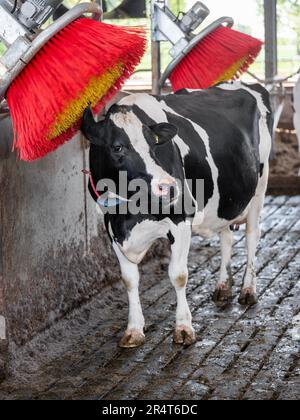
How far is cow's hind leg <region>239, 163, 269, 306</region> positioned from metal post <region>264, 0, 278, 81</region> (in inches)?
162

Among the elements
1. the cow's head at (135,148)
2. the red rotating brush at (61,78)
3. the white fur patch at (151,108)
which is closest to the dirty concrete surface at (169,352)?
the cow's head at (135,148)

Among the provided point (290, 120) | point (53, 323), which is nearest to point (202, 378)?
point (53, 323)

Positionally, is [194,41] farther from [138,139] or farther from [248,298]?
[248,298]

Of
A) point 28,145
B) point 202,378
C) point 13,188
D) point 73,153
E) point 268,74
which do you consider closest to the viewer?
point 28,145

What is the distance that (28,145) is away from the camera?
13.2 feet

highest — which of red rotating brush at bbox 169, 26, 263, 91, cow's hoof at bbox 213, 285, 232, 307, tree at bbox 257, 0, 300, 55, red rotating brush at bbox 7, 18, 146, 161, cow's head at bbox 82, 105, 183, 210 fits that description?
red rotating brush at bbox 7, 18, 146, 161

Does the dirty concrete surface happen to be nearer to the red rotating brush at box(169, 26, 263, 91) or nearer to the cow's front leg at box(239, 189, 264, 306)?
the cow's front leg at box(239, 189, 264, 306)

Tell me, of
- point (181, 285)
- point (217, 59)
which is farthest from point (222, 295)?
point (217, 59)

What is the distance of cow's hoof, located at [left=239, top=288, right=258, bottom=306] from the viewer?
19.2 ft

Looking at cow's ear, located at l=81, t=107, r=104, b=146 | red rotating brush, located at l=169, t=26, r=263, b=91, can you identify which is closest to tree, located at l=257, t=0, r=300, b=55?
red rotating brush, located at l=169, t=26, r=263, b=91

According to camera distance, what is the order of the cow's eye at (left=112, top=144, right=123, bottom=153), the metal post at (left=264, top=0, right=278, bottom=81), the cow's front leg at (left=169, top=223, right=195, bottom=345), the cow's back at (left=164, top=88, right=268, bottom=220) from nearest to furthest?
the cow's eye at (left=112, top=144, right=123, bottom=153) → the cow's front leg at (left=169, top=223, right=195, bottom=345) → the cow's back at (left=164, top=88, right=268, bottom=220) → the metal post at (left=264, top=0, right=278, bottom=81)

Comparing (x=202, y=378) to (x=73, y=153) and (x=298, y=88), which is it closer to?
(x=73, y=153)

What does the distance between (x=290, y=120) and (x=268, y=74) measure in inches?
21.8

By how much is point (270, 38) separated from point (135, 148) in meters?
5.73
